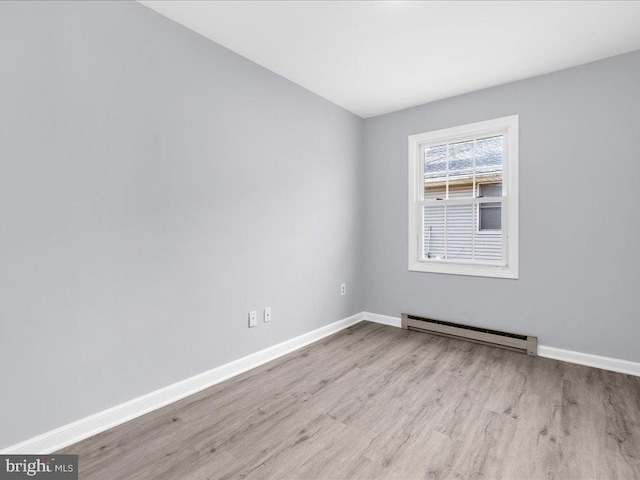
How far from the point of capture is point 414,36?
2.37 metres

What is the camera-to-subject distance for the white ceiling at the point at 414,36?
81.4 inches

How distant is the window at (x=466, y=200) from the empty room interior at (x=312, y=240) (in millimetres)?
24

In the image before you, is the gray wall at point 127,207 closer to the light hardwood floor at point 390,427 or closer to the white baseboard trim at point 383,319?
the light hardwood floor at point 390,427

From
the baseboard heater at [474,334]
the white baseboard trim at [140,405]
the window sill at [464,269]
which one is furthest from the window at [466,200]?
the white baseboard trim at [140,405]

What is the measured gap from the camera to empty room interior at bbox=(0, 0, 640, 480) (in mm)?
1626

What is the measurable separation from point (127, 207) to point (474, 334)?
3292 millimetres

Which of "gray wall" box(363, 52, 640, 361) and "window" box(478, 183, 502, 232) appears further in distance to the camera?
"window" box(478, 183, 502, 232)

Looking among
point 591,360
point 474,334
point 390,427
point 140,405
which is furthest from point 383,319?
point 140,405

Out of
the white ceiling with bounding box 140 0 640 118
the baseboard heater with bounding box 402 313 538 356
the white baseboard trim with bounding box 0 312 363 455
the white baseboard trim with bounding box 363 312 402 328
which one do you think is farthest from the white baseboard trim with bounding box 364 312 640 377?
the white ceiling with bounding box 140 0 640 118

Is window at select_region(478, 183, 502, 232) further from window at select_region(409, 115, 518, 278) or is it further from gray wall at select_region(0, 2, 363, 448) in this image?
gray wall at select_region(0, 2, 363, 448)

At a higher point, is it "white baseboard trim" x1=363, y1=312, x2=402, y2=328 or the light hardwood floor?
"white baseboard trim" x1=363, y1=312, x2=402, y2=328

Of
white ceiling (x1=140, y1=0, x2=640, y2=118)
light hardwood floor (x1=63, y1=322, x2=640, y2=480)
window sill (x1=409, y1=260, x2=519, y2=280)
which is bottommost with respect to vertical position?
light hardwood floor (x1=63, y1=322, x2=640, y2=480)

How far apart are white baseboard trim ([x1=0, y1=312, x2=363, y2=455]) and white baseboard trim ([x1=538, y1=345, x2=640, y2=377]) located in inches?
92.0

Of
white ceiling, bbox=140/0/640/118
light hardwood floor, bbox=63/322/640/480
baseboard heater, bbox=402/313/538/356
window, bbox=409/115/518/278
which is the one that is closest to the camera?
light hardwood floor, bbox=63/322/640/480
